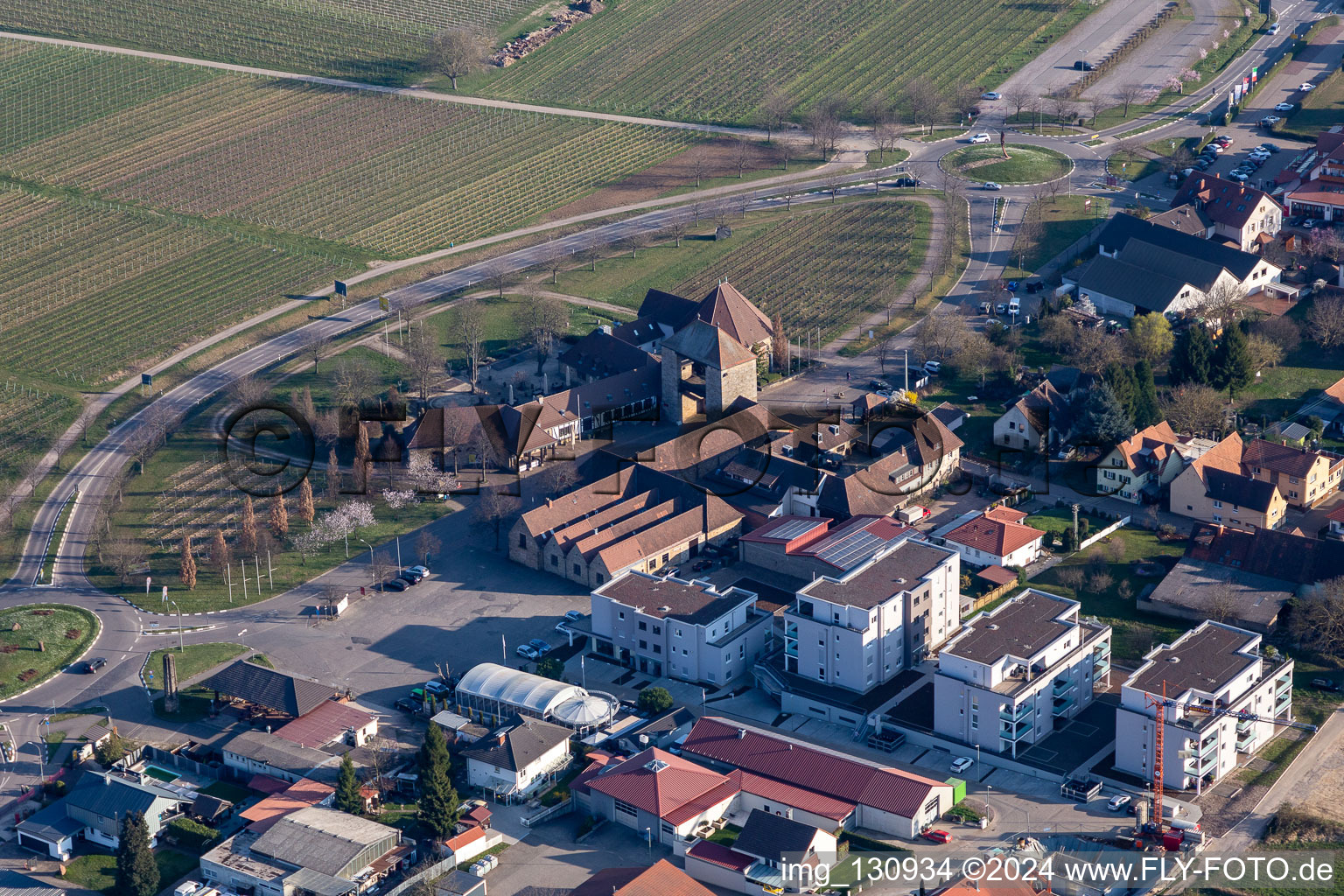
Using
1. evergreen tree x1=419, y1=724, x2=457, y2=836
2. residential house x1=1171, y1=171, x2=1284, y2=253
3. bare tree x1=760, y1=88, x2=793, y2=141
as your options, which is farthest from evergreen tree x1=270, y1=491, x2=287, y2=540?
bare tree x1=760, y1=88, x2=793, y2=141

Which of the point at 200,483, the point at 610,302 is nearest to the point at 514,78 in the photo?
the point at 610,302

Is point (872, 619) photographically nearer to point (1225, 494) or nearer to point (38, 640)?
point (1225, 494)

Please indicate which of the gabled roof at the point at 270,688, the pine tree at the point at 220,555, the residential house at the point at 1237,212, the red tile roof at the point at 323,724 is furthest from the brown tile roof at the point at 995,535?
the residential house at the point at 1237,212

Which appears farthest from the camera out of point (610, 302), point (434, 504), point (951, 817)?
point (610, 302)

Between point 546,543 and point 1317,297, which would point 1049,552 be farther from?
point 1317,297

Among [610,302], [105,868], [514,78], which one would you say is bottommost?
[105,868]

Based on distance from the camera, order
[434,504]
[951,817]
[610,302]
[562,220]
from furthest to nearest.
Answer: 1. [562,220]
2. [610,302]
3. [434,504]
4. [951,817]
